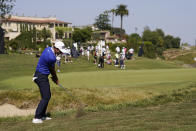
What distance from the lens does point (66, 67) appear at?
36.3 metres

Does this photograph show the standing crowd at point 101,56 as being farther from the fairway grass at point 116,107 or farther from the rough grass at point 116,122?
the rough grass at point 116,122

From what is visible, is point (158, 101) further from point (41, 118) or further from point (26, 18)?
point (26, 18)

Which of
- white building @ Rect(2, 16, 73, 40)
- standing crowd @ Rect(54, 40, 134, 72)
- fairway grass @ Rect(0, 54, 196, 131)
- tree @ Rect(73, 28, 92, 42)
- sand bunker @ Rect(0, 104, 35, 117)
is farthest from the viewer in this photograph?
white building @ Rect(2, 16, 73, 40)

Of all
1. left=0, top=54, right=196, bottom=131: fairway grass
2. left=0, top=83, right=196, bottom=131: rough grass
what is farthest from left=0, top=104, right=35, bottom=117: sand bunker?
left=0, top=83, right=196, bottom=131: rough grass

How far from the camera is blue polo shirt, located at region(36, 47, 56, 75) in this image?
8.41m

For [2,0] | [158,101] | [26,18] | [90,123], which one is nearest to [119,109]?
[158,101]

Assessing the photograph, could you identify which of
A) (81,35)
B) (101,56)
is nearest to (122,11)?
(81,35)

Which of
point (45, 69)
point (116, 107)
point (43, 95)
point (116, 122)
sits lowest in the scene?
point (116, 107)

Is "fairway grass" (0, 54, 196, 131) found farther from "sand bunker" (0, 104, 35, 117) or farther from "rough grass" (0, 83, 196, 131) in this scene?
"sand bunker" (0, 104, 35, 117)

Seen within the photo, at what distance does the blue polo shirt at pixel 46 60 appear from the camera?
331 inches

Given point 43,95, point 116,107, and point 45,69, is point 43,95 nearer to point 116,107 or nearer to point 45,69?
point 45,69

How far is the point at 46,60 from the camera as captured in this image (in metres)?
8.46

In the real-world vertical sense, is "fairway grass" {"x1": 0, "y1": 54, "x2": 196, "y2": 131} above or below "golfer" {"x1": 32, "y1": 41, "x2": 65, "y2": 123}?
below

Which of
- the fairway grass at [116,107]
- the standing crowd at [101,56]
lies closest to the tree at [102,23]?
the standing crowd at [101,56]
